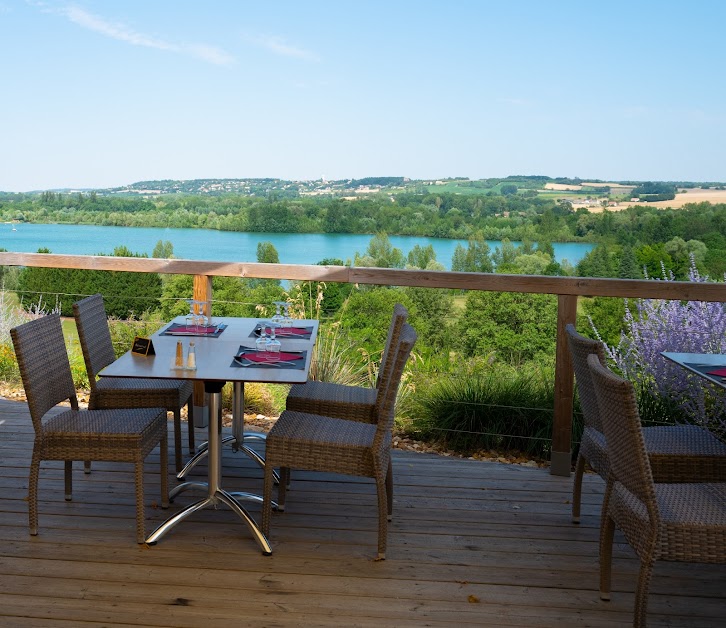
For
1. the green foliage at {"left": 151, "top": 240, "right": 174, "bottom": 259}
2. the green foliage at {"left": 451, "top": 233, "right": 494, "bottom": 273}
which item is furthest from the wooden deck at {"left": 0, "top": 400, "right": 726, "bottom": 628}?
the green foliage at {"left": 151, "top": 240, "right": 174, "bottom": 259}

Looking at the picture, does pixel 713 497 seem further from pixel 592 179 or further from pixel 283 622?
pixel 592 179

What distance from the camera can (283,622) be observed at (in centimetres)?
267

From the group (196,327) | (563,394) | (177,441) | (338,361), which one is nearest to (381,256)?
(338,361)

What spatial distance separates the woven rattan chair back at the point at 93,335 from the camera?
12.5ft

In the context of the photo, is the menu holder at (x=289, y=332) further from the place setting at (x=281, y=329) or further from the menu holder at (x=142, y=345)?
the menu holder at (x=142, y=345)

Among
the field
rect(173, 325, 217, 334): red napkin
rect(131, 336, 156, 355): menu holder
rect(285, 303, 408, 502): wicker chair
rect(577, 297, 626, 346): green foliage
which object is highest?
the field

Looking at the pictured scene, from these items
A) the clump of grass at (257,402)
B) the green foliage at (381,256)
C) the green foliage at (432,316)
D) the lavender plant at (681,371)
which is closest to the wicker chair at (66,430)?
the clump of grass at (257,402)

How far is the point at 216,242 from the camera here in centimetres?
1179

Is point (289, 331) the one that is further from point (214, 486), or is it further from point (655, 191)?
point (655, 191)

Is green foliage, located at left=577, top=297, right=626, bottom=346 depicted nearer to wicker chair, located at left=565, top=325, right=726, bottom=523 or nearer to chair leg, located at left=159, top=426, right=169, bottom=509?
wicker chair, located at left=565, top=325, right=726, bottom=523

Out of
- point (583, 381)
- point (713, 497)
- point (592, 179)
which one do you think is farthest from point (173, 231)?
point (713, 497)

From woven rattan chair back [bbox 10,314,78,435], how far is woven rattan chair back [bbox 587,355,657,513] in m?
2.13

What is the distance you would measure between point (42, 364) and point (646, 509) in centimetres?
242

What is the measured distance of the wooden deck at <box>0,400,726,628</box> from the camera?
275cm
